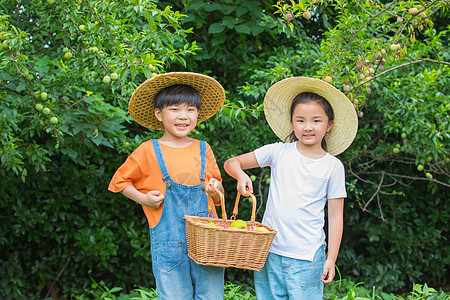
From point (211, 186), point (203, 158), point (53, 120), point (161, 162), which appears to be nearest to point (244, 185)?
point (211, 186)

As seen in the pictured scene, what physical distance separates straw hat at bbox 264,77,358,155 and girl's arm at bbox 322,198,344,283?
1.08ft

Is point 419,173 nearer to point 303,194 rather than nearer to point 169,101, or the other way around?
point 303,194

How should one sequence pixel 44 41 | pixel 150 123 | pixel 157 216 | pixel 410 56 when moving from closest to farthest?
pixel 157 216, pixel 150 123, pixel 44 41, pixel 410 56

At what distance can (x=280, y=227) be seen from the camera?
2.15 m

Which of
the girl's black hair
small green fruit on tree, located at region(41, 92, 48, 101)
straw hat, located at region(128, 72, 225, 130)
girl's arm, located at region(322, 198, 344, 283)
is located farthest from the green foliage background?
girl's arm, located at region(322, 198, 344, 283)

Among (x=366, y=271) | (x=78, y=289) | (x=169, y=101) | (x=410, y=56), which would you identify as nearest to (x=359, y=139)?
(x=410, y=56)

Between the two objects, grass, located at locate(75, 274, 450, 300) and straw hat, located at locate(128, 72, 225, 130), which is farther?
grass, located at locate(75, 274, 450, 300)

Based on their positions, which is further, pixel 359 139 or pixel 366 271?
pixel 366 271

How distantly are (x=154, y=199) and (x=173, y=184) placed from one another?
0.37 feet

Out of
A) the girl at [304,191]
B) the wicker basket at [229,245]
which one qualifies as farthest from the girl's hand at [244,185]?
the wicker basket at [229,245]

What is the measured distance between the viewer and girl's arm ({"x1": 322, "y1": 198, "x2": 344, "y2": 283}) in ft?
7.04

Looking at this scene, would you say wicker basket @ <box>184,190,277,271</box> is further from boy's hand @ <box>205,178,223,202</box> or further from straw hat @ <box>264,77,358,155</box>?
straw hat @ <box>264,77,358,155</box>

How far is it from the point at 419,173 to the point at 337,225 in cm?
307

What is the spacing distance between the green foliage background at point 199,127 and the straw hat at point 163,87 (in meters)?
0.33
